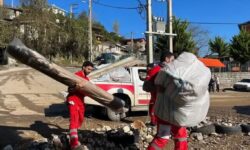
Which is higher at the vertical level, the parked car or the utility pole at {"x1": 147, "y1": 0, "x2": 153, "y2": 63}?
the utility pole at {"x1": 147, "y1": 0, "x2": 153, "y2": 63}

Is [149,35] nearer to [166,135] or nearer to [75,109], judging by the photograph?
[75,109]

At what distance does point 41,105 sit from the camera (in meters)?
18.5

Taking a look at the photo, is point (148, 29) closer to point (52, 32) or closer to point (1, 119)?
point (1, 119)

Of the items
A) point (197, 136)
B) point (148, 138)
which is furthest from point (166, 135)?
point (197, 136)

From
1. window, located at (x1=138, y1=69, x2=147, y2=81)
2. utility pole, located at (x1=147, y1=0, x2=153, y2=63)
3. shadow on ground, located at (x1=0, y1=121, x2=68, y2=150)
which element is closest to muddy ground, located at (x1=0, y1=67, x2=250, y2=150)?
shadow on ground, located at (x1=0, y1=121, x2=68, y2=150)

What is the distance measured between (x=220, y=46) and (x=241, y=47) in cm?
975

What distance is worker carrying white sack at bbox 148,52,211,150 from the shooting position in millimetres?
6473

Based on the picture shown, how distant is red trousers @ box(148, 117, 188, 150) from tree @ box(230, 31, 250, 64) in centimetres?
5577

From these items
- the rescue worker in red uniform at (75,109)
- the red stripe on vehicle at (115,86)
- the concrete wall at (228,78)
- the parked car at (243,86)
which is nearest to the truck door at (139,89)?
the red stripe on vehicle at (115,86)

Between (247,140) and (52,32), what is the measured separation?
189 ft

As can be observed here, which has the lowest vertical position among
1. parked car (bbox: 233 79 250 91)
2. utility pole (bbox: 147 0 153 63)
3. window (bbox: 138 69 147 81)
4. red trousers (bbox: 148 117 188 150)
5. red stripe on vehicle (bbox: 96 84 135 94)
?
parked car (bbox: 233 79 250 91)

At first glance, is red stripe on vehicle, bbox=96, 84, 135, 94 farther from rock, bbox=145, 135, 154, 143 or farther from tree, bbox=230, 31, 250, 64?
tree, bbox=230, 31, 250, 64

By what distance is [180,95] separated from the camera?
648cm

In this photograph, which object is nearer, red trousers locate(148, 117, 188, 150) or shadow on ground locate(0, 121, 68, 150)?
red trousers locate(148, 117, 188, 150)
